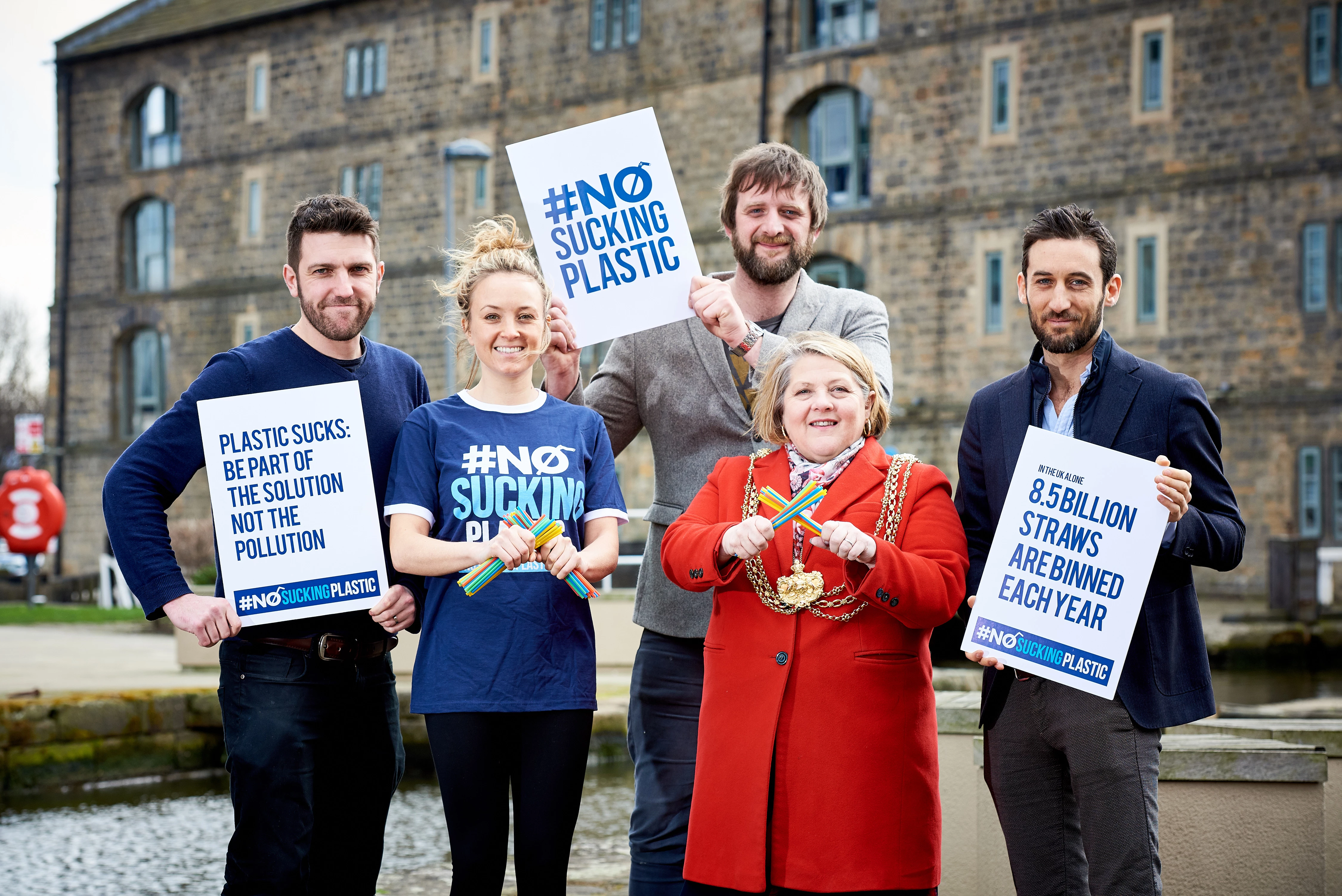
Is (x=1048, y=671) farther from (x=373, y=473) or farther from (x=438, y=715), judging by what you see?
(x=373, y=473)

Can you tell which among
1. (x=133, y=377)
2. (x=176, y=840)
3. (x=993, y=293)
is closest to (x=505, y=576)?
(x=176, y=840)

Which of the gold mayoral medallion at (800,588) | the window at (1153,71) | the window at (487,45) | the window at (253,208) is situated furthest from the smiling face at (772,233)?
the window at (253,208)

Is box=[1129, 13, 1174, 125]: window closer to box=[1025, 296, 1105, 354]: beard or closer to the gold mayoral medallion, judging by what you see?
box=[1025, 296, 1105, 354]: beard

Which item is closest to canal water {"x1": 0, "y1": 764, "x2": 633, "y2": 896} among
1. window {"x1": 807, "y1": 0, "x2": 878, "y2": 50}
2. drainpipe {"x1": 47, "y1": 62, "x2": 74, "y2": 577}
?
window {"x1": 807, "y1": 0, "x2": 878, "y2": 50}

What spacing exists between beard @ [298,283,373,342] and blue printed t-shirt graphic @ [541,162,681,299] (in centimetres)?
53

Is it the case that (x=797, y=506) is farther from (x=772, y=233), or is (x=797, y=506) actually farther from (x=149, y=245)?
(x=149, y=245)

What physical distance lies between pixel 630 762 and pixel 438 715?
225 inches

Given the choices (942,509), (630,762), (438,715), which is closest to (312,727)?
(438,715)

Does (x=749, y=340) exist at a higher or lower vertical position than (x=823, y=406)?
higher

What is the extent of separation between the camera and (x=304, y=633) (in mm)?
3254

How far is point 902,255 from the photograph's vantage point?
848 inches

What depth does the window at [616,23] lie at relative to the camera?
24.0 m

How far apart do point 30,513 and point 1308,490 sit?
18.8m

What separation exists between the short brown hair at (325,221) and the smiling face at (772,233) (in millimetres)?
927
